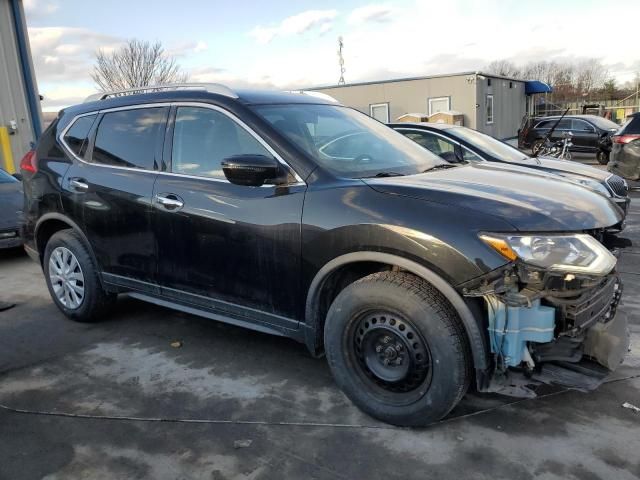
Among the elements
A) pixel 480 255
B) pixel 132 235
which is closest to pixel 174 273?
pixel 132 235

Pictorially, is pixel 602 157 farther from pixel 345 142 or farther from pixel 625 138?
pixel 345 142

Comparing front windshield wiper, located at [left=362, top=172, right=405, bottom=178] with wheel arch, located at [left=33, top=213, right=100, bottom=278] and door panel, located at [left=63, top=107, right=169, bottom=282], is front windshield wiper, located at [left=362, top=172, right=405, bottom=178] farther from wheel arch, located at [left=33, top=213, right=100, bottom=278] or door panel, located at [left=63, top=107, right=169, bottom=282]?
wheel arch, located at [left=33, top=213, right=100, bottom=278]

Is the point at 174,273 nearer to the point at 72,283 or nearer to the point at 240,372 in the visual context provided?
the point at 240,372

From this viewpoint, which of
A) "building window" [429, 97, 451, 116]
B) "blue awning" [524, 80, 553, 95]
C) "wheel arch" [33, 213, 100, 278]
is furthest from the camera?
"blue awning" [524, 80, 553, 95]

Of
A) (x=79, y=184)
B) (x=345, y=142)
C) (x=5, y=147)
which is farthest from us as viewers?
(x=5, y=147)

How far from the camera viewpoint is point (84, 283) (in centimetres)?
446

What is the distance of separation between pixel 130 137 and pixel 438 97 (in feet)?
73.8

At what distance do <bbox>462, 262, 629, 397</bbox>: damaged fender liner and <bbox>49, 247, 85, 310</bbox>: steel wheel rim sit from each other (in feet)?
10.9

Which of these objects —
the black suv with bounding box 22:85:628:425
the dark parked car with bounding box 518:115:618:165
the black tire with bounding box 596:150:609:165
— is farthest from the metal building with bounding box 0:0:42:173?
the black tire with bounding box 596:150:609:165

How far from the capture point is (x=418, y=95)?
25.1m

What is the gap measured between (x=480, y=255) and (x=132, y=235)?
2.54m

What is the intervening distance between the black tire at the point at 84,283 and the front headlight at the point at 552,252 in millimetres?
3210

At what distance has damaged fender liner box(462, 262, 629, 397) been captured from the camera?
2.53m

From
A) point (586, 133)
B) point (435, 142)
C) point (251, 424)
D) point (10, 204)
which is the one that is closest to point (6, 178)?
point (10, 204)
